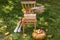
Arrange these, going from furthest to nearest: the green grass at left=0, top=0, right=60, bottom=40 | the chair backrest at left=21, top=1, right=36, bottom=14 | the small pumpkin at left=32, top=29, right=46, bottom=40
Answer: the chair backrest at left=21, top=1, right=36, bottom=14 < the green grass at left=0, top=0, right=60, bottom=40 < the small pumpkin at left=32, top=29, right=46, bottom=40

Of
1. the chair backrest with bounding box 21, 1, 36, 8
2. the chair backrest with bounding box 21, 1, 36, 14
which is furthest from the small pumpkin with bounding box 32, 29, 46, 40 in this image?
the chair backrest with bounding box 21, 1, 36, 8

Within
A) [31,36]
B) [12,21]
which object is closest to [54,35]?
[31,36]

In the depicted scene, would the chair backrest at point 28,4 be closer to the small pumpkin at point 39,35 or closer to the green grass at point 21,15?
the green grass at point 21,15

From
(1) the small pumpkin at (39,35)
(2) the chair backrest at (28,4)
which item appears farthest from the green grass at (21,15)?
(2) the chair backrest at (28,4)

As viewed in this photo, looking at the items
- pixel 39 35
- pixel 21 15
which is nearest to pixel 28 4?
pixel 21 15

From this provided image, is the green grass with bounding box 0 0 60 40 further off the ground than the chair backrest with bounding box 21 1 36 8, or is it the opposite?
the chair backrest with bounding box 21 1 36 8

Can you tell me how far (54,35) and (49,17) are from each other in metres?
1.00

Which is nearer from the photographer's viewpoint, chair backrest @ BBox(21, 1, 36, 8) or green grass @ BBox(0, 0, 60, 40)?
green grass @ BBox(0, 0, 60, 40)

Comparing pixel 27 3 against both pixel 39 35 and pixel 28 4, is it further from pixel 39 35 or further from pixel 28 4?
pixel 39 35

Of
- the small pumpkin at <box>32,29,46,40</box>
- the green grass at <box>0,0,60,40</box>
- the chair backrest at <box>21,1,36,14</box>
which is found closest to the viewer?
the small pumpkin at <box>32,29,46,40</box>

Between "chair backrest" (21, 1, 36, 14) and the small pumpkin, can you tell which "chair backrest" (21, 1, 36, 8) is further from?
the small pumpkin

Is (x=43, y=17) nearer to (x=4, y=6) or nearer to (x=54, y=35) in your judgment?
(x=54, y=35)

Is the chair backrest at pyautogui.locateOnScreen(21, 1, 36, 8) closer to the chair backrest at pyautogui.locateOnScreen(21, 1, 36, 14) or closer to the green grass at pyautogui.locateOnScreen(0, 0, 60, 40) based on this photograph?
the chair backrest at pyautogui.locateOnScreen(21, 1, 36, 14)

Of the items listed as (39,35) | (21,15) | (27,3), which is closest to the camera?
(39,35)
